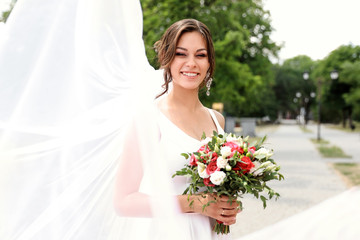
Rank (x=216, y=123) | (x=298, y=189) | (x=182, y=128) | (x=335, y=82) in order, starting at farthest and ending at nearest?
(x=335, y=82)
(x=298, y=189)
(x=216, y=123)
(x=182, y=128)

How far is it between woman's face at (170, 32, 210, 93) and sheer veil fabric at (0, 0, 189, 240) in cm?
19

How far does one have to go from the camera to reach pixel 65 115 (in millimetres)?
2066

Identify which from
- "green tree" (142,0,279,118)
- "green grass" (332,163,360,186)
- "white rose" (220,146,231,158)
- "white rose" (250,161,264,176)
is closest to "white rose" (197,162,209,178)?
"white rose" (220,146,231,158)

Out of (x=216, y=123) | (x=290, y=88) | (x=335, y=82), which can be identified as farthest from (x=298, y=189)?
(x=290, y=88)

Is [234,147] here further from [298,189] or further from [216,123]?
[298,189]

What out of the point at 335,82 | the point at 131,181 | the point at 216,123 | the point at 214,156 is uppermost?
the point at 335,82

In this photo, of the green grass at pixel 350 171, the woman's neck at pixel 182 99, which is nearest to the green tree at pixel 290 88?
the green grass at pixel 350 171

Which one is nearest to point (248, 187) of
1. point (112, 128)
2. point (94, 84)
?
point (112, 128)

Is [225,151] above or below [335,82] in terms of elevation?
below

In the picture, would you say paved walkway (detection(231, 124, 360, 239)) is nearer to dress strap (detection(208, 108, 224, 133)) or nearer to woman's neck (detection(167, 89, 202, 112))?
dress strap (detection(208, 108, 224, 133))

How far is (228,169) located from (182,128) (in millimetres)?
431

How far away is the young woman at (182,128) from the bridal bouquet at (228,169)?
0.19 feet

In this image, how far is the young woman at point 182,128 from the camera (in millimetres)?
1896

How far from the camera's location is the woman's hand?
193 cm
